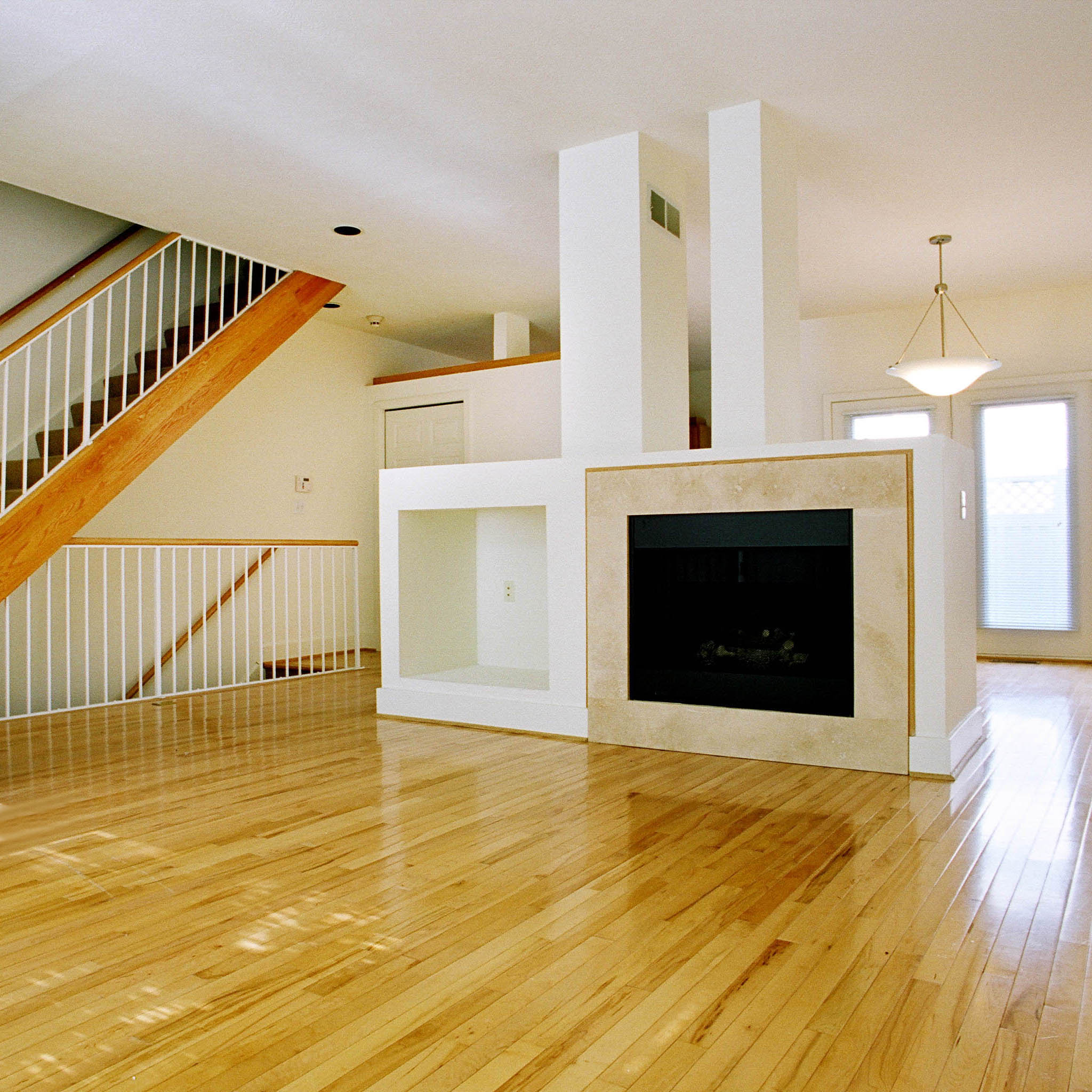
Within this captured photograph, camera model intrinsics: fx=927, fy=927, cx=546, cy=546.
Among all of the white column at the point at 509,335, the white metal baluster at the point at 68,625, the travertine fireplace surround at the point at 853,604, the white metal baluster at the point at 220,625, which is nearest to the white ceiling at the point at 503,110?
the white column at the point at 509,335

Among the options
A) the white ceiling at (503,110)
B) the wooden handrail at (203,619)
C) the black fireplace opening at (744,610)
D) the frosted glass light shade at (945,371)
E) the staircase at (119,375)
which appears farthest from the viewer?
the wooden handrail at (203,619)

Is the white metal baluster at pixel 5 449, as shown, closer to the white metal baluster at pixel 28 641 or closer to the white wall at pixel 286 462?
the white metal baluster at pixel 28 641

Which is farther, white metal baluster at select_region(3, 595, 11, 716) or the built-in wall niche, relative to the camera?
white metal baluster at select_region(3, 595, 11, 716)

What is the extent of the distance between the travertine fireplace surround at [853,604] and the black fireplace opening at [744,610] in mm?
43

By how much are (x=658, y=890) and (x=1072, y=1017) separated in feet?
3.01

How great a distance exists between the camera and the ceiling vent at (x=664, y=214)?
4.42 meters

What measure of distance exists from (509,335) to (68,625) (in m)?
3.92

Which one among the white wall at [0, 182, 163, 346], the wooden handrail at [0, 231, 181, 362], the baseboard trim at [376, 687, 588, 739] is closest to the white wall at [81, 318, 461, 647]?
the white wall at [0, 182, 163, 346]

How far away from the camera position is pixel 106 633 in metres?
5.64

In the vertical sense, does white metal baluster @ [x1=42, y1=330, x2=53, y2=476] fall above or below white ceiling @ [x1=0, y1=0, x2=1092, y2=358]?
below

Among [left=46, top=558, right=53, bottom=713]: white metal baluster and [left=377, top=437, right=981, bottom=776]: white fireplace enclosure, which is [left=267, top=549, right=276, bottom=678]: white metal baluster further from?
[left=377, top=437, right=981, bottom=776]: white fireplace enclosure

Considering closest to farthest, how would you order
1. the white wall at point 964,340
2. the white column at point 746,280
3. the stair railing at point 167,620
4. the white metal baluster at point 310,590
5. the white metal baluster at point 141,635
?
the white column at point 746,280 < the stair railing at point 167,620 < the white metal baluster at point 141,635 < the white wall at point 964,340 < the white metal baluster at point 310,590

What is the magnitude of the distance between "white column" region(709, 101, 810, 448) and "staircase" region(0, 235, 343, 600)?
297 cm

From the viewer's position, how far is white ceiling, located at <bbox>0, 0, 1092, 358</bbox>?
336cm
